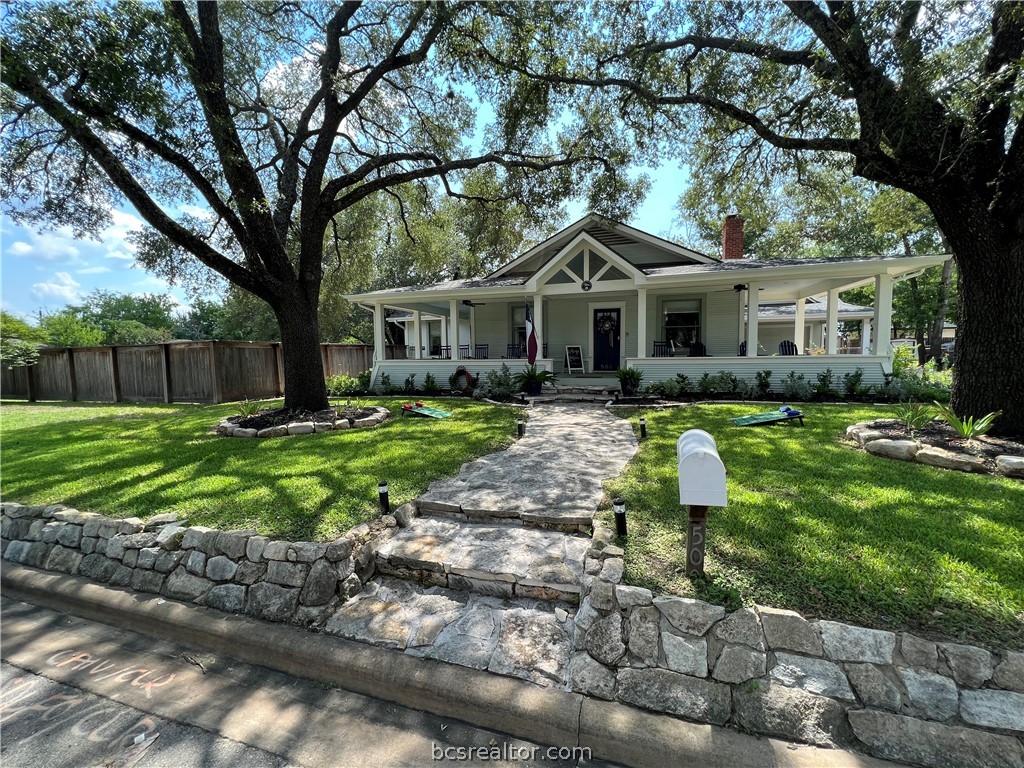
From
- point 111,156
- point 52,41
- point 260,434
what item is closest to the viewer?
point 52,41

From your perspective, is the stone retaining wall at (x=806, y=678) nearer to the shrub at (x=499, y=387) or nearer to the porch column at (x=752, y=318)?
the shrub at (x=499, y=387)

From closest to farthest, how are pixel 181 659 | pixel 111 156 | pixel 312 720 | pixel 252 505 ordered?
Answer: pixel 312 720, pixel 181 659, pixel 252 505, pixel 111 156

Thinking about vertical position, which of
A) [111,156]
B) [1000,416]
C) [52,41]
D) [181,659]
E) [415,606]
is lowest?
[181,659]

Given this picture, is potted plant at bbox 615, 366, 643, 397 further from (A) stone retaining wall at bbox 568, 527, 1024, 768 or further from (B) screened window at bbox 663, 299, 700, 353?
(A) stone retaining wall at bbox 568, 527, 1024, 768

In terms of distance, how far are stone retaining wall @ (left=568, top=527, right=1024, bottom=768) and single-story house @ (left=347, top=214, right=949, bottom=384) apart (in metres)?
9.14

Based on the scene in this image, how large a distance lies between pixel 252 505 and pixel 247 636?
1407 millimetres

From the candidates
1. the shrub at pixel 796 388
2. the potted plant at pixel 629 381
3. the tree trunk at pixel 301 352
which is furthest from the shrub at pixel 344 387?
the shrub at pixel 796 388

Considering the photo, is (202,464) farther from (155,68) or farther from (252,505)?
(155,68)

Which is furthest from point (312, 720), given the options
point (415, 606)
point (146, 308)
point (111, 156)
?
point (146, 308)

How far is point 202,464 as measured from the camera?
548cm

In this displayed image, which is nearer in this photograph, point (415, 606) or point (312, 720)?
point (312, 720)

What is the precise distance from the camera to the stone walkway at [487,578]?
2.57 m

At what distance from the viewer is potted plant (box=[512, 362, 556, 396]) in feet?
35.2

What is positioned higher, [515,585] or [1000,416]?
[1000,416]
